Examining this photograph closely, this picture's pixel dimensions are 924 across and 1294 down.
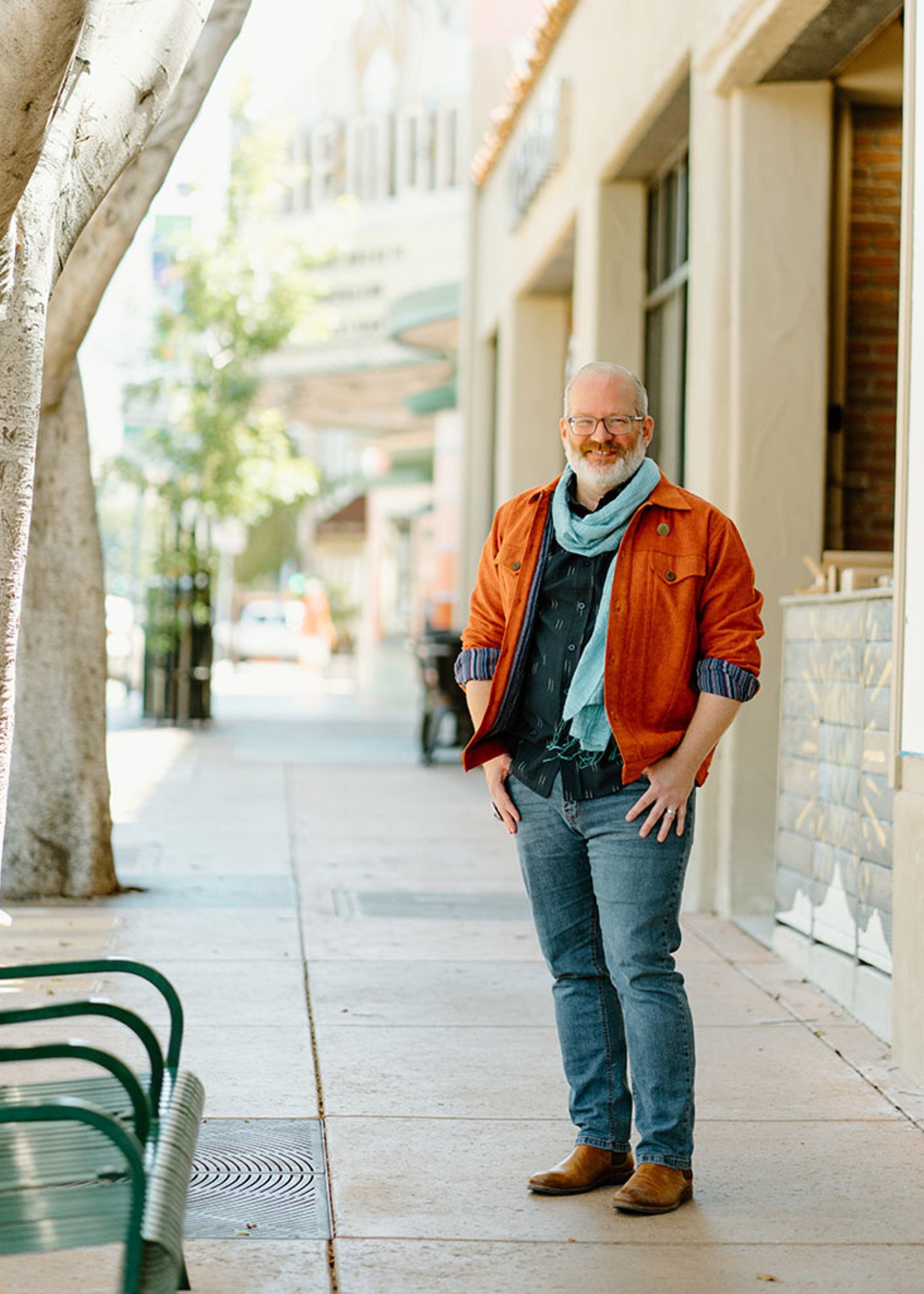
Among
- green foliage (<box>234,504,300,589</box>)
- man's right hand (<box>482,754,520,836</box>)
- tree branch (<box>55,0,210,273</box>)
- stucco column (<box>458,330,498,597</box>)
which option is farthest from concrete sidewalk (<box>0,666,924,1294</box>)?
green foliage (<box>234,504,300,589</box>)

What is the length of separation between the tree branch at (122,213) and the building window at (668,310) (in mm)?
3620

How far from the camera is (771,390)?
8.78 m

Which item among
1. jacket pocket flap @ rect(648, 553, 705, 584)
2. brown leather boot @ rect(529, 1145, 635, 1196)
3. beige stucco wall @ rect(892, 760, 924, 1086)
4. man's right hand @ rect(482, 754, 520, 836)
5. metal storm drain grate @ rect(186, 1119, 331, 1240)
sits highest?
jacket pocket flap @ rect(648, 553, 705, 584)

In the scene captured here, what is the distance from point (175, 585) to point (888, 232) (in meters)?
12.5

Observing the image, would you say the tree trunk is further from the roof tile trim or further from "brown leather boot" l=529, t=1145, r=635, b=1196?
the roof tile trim

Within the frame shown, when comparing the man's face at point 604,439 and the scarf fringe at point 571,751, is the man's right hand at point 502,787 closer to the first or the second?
the scarf fringe at point 571,751

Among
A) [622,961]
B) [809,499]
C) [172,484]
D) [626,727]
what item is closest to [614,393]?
[626,727]

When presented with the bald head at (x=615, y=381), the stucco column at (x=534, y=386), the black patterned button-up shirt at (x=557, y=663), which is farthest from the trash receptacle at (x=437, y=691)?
the bald head at (x=615, y=381)

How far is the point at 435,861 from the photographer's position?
10.7 meters

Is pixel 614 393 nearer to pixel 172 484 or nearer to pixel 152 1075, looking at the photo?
pixel 152 1075

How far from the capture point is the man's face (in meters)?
4.36

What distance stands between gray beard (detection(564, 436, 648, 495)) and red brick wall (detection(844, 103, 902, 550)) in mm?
5154

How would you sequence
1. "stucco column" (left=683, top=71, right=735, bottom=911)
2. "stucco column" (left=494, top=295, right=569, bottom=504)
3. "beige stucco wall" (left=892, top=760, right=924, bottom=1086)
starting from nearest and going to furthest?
"beige stucco wall" (left=892, top=760, right=924, bottom=1086), "stucco column" (left=683, top=71, right=735, bottom=911), "stucco column" (left=494, top=295, right=569, bottom=504)

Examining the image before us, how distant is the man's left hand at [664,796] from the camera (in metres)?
4.25
